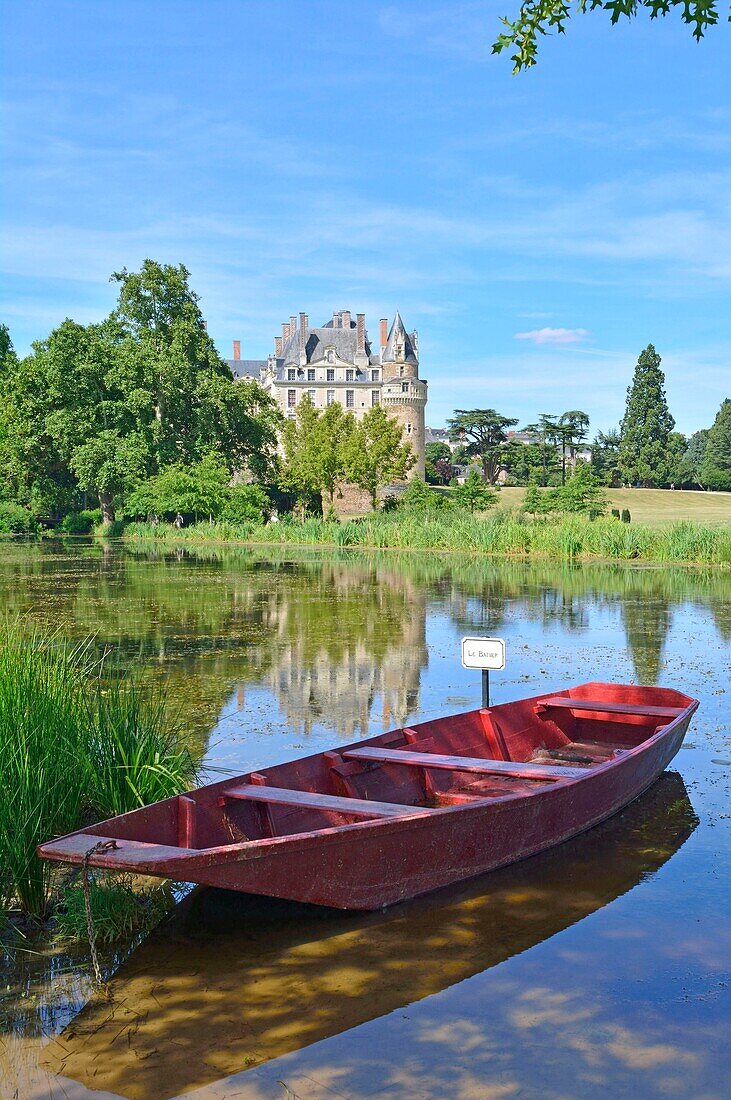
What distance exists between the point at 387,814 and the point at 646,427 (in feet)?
243

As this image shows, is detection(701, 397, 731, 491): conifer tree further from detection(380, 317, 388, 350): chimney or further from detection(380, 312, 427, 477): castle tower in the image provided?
detection(380, 317, 388, 350): chimney

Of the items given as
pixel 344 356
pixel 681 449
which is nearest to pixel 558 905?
pixel 681 449

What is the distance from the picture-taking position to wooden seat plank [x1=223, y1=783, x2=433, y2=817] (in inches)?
206

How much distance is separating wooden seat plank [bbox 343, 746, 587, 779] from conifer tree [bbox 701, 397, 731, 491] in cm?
6926

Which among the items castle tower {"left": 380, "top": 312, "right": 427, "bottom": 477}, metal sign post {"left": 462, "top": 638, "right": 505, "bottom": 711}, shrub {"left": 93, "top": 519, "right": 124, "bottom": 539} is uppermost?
castle tower {"left": 380, "top": 312, "right": 427, "bottom": 477}

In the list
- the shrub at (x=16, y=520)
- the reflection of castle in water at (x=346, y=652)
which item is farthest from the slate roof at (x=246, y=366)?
the reflection of castle in water at (x=346, y=652)

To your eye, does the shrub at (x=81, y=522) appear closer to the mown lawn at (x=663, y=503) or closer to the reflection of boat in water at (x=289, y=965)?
the mown lawn at (x=663, y=503)

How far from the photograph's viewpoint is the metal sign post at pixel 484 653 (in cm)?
760

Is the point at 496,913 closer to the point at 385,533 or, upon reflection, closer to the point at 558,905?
the point at 558,905

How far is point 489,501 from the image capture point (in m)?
43.9

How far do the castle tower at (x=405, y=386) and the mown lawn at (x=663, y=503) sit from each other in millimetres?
15361

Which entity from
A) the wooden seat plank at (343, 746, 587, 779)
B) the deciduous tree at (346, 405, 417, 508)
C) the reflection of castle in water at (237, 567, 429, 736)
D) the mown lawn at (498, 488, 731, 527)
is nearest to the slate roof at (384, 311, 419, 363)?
the mown lawn at (498, 488, 731, 527)

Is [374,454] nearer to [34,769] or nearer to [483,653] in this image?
[483,653]

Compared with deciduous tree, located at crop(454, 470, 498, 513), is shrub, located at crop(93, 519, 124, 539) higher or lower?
lower
